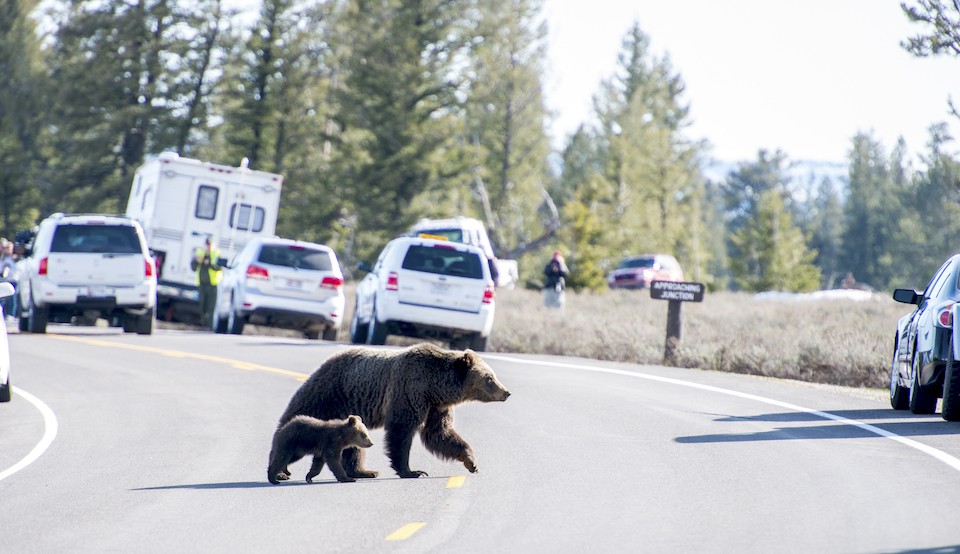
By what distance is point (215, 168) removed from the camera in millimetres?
26828

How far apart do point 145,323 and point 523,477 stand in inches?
628

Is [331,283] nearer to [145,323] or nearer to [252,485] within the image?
[145,323]

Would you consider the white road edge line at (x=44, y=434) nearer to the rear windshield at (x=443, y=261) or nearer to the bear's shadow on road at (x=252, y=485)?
the bear's shadow on road at (x=252, y=485)

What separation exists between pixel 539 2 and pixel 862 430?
51.0m

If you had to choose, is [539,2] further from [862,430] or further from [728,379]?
[862,430]

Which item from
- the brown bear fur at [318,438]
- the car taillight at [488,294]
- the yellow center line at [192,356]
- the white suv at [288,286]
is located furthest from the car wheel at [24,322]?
the brown bear fur at [318,438]

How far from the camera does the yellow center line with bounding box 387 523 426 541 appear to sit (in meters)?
6.38

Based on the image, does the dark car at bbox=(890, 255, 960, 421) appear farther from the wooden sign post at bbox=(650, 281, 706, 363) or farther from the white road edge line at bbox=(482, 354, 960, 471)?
the wooden sign post at bbox=(650, 281, 706, 363)

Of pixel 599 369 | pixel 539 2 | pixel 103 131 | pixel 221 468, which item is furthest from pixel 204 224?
pixel 539 2

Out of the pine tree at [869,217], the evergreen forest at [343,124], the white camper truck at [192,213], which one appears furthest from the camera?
the pine tree at [869,217]

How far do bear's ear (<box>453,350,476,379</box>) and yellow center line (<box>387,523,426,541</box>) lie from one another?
1525 mm

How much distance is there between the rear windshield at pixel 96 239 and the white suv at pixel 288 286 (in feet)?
7.05

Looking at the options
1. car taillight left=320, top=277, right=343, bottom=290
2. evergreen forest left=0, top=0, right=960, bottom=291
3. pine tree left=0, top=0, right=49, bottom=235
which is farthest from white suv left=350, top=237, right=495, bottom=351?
pine tree left=0, top=0, right=49, bottom=235

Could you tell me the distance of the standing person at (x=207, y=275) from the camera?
82.3 ft
